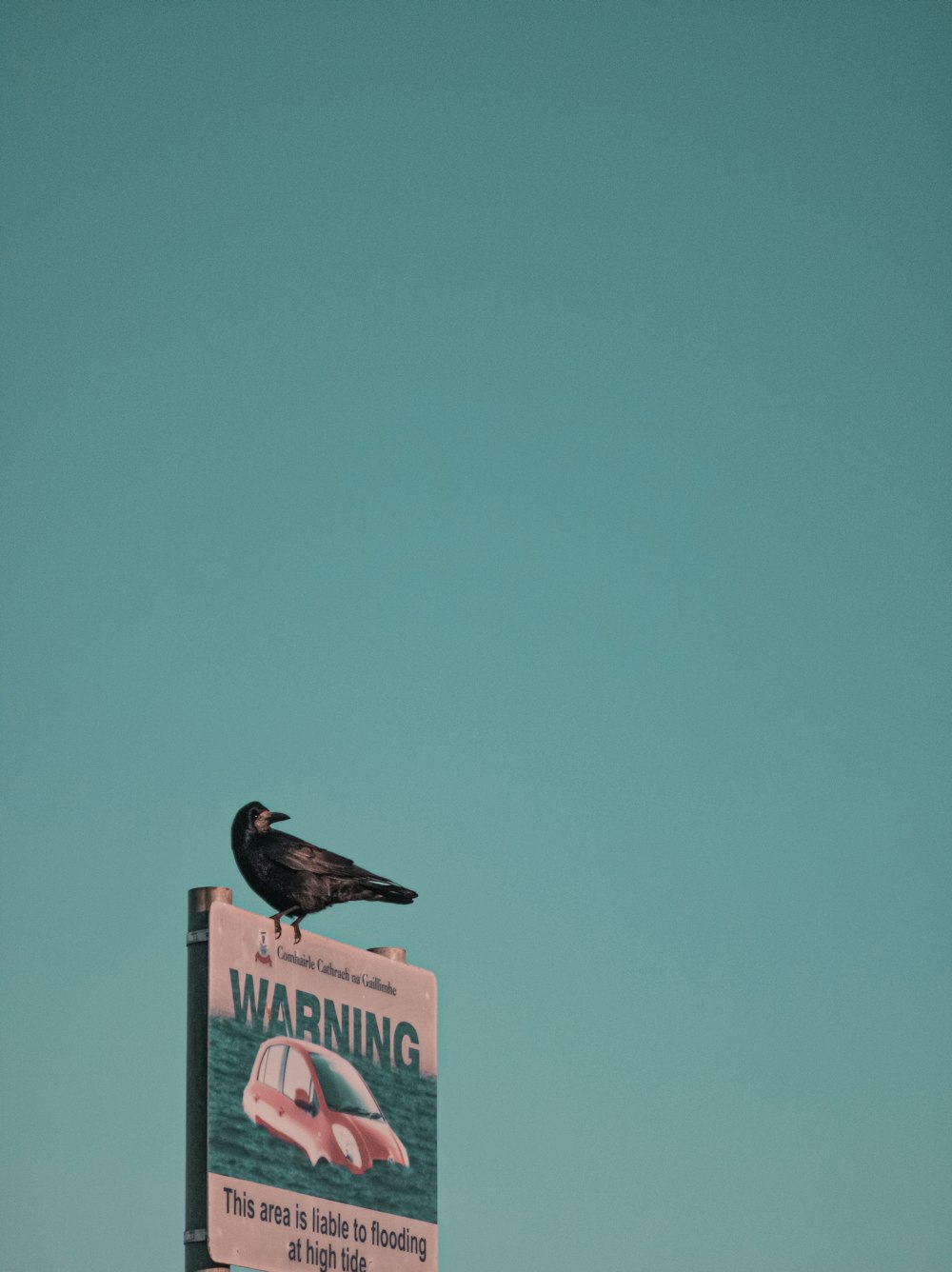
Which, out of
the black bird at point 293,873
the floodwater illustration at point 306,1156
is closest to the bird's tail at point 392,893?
the black bird at point 293,873

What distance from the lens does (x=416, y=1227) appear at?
35.5 ft

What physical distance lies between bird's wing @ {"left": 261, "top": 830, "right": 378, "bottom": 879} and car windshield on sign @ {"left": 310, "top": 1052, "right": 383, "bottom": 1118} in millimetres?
952

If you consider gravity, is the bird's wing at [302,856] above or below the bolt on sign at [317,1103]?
above

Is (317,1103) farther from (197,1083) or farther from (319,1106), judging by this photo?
(197,1083)

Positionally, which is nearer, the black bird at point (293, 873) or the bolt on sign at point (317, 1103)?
the bolt on sign at point (317, 1103)

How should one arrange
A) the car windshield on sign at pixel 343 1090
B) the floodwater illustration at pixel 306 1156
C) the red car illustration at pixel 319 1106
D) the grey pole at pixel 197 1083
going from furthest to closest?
the car windshield on sign at pixel 343 1090 < the red car illustration at pixel 319 1106 < the floodwater illustration at pixel 306 1156 < the grey pole at pixel 197 1083

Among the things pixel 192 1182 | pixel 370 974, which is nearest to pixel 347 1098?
pixel 370 974

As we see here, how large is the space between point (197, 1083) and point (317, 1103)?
3.23ft

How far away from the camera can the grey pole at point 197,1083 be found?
916cm

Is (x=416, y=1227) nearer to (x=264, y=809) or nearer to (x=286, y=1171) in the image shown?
(x=286, y=1171)

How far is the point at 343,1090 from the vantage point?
1045 centimetres

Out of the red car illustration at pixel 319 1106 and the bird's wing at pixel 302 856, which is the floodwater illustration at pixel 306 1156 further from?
the bird's wing at pixel 302 856

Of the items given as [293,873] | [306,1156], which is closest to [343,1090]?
[306,1156]

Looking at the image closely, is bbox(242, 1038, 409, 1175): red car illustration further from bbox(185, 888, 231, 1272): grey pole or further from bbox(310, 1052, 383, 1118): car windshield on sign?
bbox(185, 888, 231, 1272): grey pole
